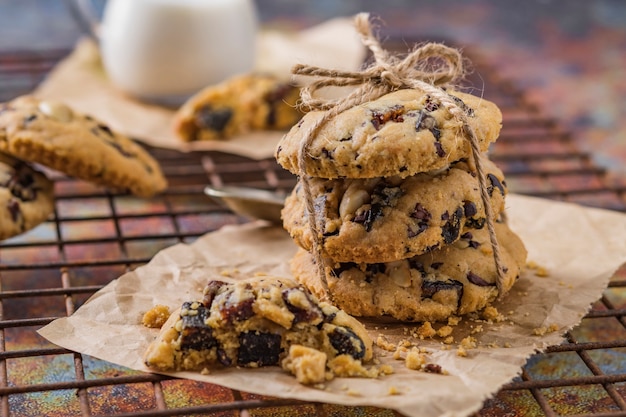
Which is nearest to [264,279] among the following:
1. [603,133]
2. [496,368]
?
[496,368]

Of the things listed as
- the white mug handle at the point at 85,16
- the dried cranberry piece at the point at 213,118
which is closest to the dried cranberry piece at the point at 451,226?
the dried cranberry piece at the point at 213,118

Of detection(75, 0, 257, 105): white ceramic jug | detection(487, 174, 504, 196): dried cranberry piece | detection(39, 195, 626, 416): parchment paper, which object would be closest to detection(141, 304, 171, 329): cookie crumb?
detection(39, 195, 626, 416): parchment paper

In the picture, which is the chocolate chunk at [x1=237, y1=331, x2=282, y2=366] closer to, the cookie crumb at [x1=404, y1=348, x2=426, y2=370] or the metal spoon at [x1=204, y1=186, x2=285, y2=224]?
the cookie crumb at [x1=404, y1=348, x2=426, y2=370]

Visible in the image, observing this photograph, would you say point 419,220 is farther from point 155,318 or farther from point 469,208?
point 155,318

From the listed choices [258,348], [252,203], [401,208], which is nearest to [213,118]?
[252,203]

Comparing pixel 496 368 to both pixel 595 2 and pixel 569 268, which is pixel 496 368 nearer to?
pixel 569 268
